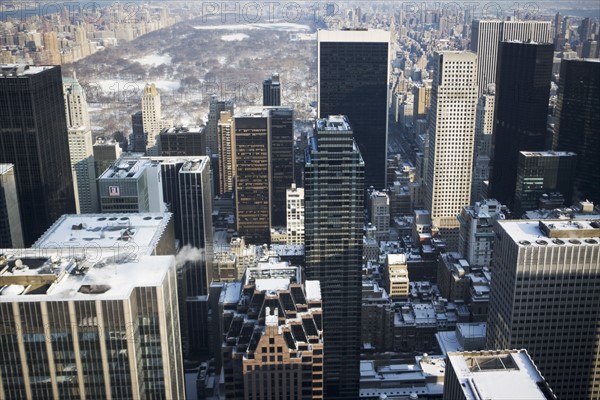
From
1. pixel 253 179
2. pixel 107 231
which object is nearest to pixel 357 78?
pixel 253 179

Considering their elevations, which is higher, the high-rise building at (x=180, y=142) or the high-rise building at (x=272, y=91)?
the high-rise building at (x=272, y=91)

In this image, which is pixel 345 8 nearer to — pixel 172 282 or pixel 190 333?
pixel 190 333

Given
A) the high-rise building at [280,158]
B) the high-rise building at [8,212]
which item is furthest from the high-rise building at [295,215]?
the high-rise building at [8,212]

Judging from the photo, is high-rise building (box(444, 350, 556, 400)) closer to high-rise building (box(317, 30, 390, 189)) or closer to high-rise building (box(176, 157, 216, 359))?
high-rise building (box(176, 157, 216, 359))

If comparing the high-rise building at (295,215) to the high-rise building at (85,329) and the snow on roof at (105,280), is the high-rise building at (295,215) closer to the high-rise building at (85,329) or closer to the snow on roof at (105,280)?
the snow on roof at (105,280)

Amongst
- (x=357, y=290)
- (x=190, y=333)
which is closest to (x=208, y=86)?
(x=190, y=333)

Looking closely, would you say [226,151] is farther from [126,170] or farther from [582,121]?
[582,121]

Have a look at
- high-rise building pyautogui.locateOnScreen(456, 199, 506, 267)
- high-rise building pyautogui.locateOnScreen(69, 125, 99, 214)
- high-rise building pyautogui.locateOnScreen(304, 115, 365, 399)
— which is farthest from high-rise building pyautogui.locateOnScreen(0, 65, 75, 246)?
high-rise building pyautogui.locateOnScreen(456, 199, 506, 267)
